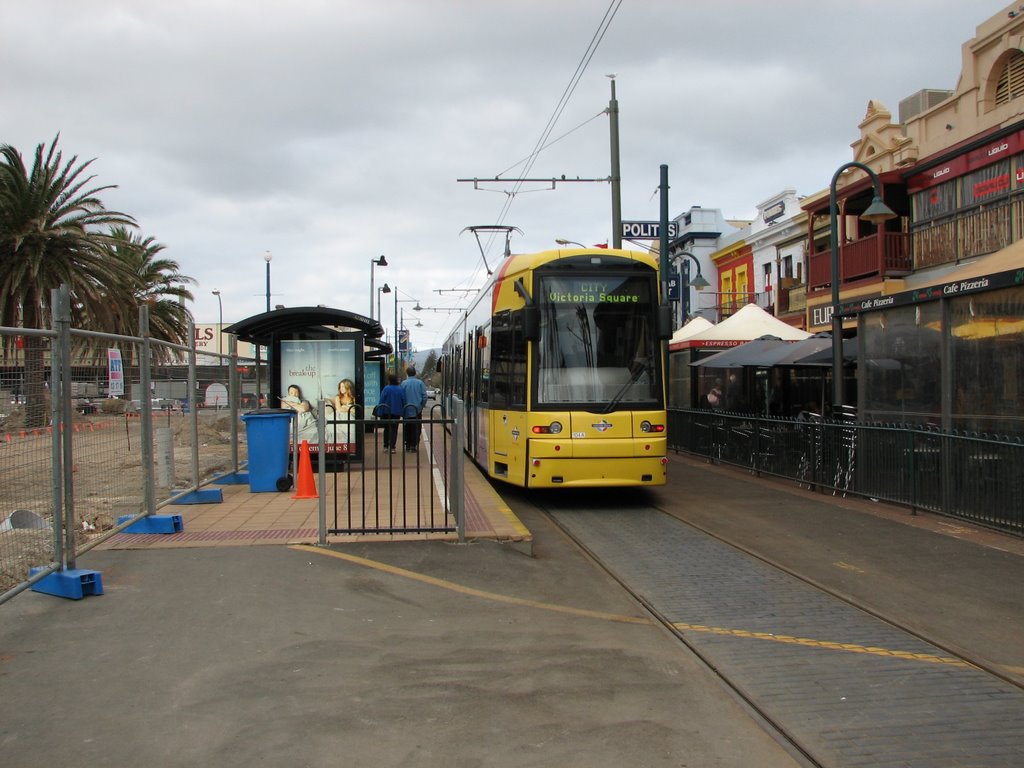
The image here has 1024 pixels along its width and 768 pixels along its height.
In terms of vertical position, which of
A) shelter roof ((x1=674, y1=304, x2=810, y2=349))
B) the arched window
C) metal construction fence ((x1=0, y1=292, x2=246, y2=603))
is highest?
the arched window

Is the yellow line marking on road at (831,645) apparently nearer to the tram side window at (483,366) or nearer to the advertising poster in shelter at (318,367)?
the tram side window at (483,366)

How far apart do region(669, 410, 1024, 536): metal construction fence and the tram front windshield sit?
3.15m

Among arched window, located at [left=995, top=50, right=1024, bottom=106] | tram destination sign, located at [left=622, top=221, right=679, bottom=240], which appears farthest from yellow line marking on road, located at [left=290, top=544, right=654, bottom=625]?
tram destination sign, located at [left=622, top=221, right=679, bottom=240]

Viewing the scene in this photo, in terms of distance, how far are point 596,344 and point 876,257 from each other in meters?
15.1

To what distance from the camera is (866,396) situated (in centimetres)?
1293

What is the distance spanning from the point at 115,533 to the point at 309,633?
3568 millimetres

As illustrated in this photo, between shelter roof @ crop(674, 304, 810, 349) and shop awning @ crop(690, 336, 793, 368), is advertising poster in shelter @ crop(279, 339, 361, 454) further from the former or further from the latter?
shelter roof @ crop(674, 304, 810, 349)

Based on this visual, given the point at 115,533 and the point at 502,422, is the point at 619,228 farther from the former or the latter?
the point at 115,533

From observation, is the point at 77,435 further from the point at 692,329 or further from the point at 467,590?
the point at 692,329

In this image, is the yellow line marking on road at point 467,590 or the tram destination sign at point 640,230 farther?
the tram destination sign at point 640,230

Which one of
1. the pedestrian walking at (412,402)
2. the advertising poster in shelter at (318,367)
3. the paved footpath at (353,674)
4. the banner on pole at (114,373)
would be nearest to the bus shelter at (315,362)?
the advertising poster in shelter at (318,367)

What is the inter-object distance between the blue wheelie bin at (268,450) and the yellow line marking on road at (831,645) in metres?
7.43

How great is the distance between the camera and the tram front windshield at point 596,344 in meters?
11.4

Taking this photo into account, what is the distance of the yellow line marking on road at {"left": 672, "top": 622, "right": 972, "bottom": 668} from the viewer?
18.0 feet
